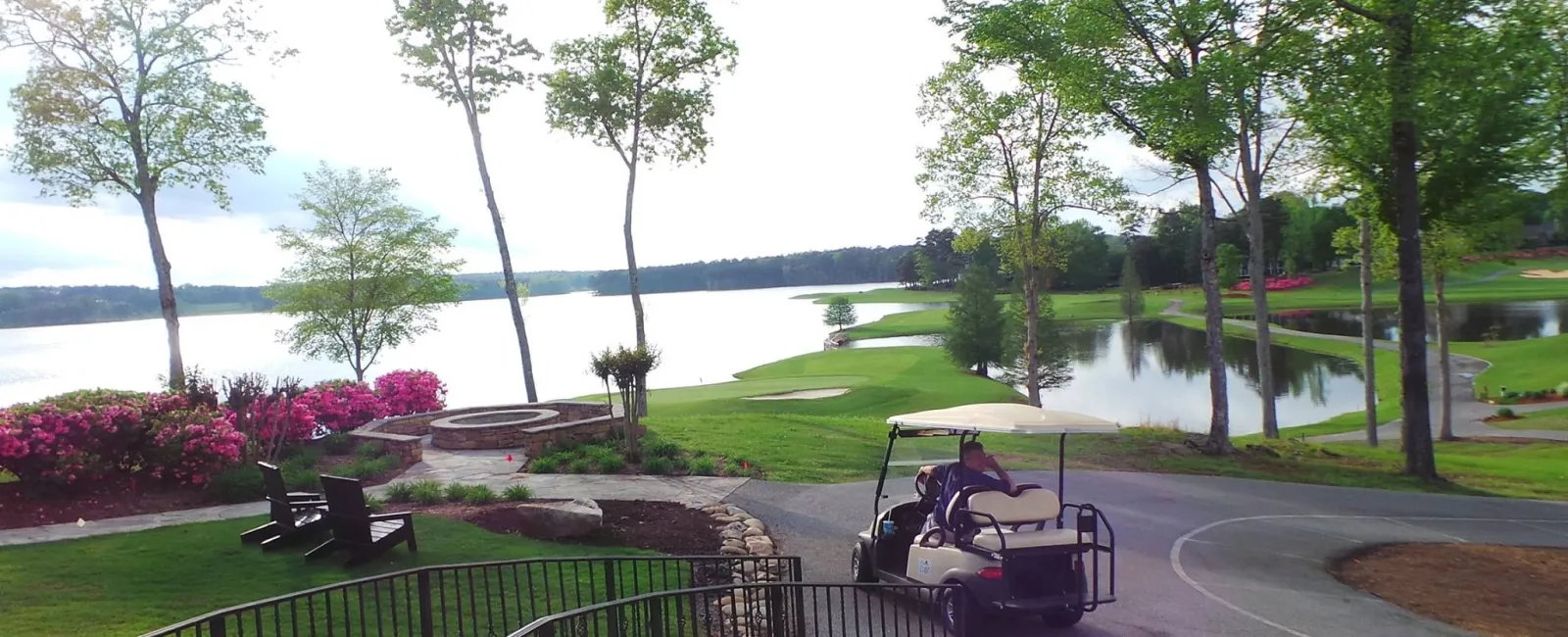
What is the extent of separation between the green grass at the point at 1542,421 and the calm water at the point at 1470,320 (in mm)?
24740

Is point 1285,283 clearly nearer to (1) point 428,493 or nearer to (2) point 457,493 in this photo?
(2) point 457,493

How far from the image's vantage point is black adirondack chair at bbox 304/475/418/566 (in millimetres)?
7922

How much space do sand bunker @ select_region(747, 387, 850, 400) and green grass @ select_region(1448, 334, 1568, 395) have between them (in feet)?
A: 81.4

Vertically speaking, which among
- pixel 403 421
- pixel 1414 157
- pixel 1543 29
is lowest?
pixel 403 421

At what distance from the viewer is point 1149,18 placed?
51.5ft

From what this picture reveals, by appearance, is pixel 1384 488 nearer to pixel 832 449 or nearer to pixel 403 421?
pixel 832 449

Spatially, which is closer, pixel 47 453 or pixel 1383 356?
pixel 47 453

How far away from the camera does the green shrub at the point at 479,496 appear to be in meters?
11.2

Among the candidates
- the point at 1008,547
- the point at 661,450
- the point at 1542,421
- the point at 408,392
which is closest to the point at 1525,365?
the point at 1542,421

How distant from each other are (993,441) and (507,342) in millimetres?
86621

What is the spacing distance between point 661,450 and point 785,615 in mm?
9273

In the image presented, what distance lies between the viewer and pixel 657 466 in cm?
1440

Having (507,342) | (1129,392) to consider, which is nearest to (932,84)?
(1129,392)

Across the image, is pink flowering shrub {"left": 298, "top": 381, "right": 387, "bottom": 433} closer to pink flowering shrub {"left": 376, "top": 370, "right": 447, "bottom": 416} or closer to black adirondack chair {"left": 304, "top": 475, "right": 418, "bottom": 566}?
pink flowering shrub {"left": 376, "top": 370, "right": 447, "bottom": 416}
